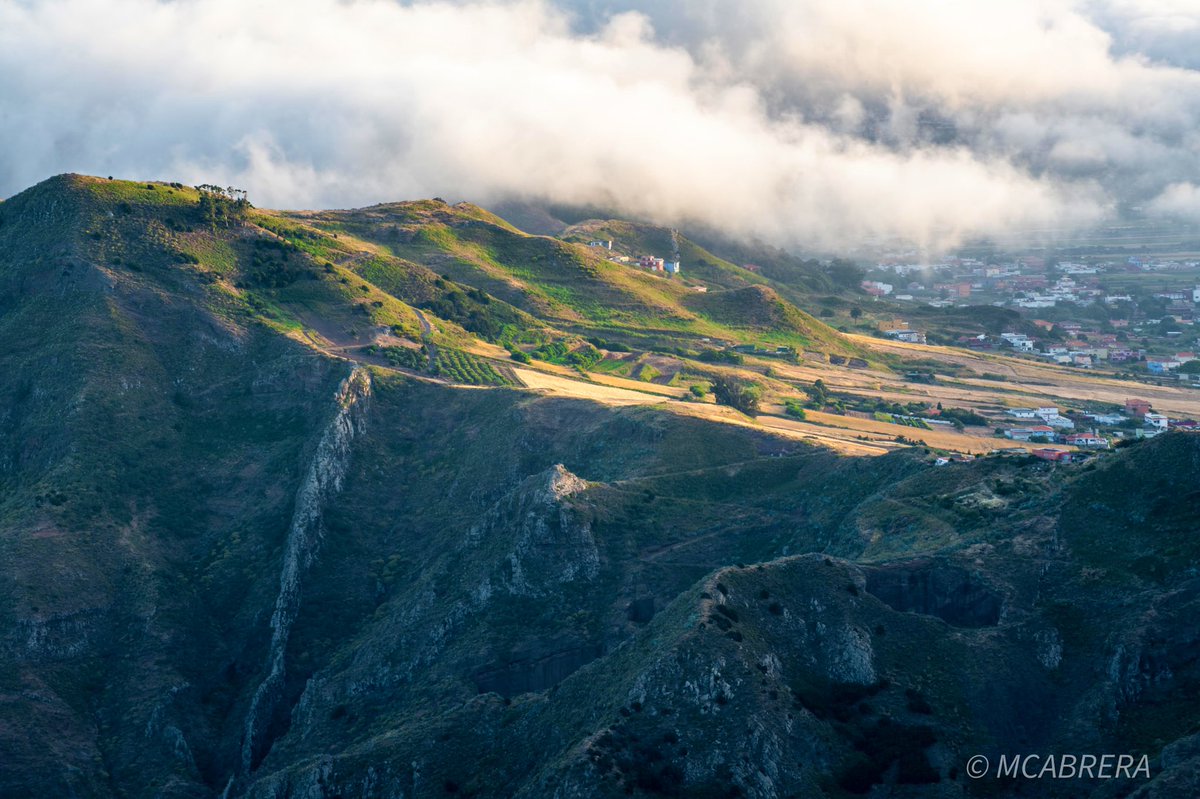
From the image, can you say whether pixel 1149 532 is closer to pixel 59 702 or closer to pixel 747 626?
pixel 747 626

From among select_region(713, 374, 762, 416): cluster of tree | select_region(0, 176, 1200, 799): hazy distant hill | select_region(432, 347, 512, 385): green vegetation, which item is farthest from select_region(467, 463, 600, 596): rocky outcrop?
select_region(713, 374, 762, 416): cluster of tree

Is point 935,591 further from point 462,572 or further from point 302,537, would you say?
point 302,537

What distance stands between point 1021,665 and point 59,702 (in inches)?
3041

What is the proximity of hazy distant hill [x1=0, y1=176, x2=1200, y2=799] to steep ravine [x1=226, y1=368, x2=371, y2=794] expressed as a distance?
432 millimetres

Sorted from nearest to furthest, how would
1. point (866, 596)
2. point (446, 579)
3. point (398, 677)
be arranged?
point (866, 596)
point (398, 677)
point (446, 579)

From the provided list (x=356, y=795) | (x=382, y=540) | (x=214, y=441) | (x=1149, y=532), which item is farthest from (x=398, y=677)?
(x=1149, y=532)

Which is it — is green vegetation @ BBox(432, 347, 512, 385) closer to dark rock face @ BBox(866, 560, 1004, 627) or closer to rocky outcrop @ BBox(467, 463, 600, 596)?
rocky outcrop @ BBox(467, 463, 600, 596)

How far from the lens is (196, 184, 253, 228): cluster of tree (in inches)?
6722

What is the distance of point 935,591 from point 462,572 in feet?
140

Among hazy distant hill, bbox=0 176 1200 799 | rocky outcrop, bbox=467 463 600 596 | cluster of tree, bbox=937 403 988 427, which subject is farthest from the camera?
cluster of tree, bbox=937 403 988 427

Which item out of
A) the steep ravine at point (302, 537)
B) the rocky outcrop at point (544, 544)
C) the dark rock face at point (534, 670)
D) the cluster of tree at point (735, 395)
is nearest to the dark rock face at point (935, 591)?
the dark rock face at point (534, 670)

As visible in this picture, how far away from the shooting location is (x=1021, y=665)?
83188 millimetres

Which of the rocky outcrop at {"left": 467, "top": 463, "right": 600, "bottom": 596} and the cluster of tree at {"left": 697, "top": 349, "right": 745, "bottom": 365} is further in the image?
the cluster of tree at {"left": 697, "top": 349, "right": 745, "bottom": 365}

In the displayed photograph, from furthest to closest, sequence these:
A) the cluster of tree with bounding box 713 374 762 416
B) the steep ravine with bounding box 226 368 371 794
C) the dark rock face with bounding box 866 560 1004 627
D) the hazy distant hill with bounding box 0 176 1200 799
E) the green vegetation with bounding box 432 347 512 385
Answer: the cluster of tree with bounding box 713 374 762 416, the green vegetation with bounding box 432 347 512 385, the steep ravine with bounding box 226 368 371 794, the dark rock face with bounding box 866 560 1004 627, the hazy distant hill with bounding box 0 176 1200 799
